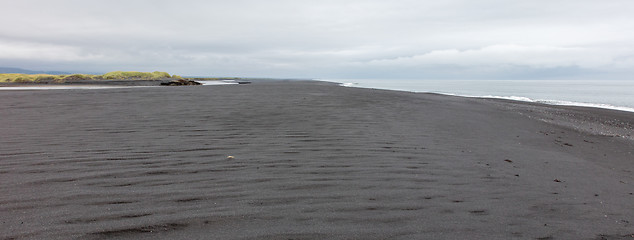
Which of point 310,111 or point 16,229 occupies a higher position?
point 310,111

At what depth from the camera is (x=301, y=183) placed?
15.8 feet

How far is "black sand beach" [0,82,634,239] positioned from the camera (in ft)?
11.4

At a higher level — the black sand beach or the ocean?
the ocean

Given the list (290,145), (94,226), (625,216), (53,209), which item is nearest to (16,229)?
(53,209)

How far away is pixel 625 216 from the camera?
13.8ft

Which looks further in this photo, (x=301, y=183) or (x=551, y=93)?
(x=551, y=93)

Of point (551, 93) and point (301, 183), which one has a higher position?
point (551, 93)

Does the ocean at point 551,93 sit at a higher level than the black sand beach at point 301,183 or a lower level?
higher

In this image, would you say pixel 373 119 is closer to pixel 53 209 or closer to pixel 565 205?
pixel 565 205

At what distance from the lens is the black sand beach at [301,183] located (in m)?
3.49

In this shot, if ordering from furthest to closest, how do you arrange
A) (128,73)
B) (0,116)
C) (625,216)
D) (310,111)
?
(128,73), (310,111), (0,116), (625,216)

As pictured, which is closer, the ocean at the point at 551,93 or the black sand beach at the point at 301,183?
the black sand beach at the point at 301,183

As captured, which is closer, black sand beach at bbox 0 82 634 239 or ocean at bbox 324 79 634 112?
black sand beach at bbox 0 82 634 239

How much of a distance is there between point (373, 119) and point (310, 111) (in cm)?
270
